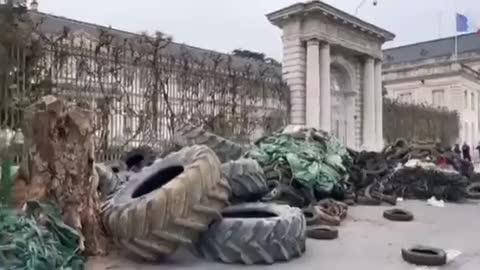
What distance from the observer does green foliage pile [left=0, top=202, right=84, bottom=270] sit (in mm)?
3131

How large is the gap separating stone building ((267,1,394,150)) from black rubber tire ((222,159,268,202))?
12.2 meters

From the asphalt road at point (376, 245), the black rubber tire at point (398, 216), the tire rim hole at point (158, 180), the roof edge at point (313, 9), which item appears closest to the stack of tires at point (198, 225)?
the asphalt road at point (376, 245)

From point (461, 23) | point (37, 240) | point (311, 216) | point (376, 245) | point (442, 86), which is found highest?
point (461, 23)

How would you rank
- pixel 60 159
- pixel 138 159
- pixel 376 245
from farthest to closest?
pixel 138 159, pixel 376 245, pixel 60 159

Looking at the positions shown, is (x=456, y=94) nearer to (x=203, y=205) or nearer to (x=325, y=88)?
(x=325, y=88)

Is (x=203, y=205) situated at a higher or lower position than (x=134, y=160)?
lower

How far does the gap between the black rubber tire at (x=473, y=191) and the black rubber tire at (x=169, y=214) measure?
6907 mm

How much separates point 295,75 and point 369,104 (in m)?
4.77

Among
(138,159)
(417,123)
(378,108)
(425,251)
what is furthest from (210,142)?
(417,123)

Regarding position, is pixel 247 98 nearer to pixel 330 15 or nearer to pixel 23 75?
pixel 330 15

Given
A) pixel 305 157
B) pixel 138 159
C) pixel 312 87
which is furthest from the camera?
pixel 312 87

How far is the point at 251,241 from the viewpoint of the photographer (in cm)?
434

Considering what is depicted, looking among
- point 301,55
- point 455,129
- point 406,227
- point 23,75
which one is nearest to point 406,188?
point 406,227

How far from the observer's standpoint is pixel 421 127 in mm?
27891
